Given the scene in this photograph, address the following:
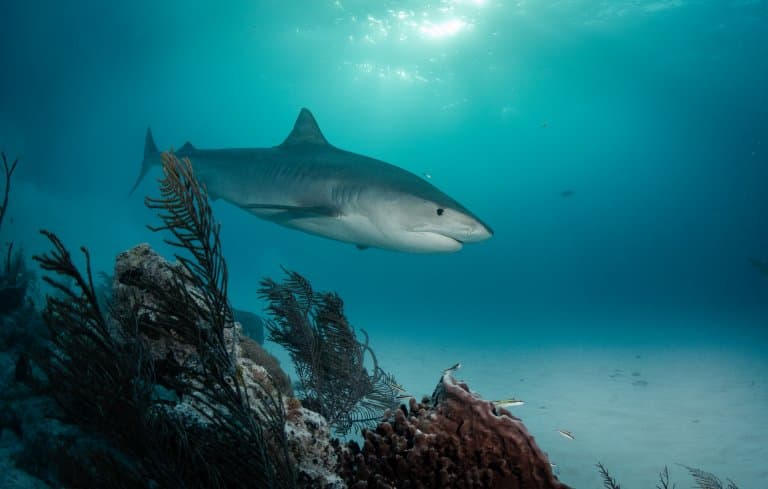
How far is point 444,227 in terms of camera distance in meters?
5.69

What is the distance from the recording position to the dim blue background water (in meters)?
32.9

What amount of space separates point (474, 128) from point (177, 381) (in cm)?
8172

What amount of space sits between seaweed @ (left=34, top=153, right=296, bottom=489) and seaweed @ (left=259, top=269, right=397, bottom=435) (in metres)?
1.92

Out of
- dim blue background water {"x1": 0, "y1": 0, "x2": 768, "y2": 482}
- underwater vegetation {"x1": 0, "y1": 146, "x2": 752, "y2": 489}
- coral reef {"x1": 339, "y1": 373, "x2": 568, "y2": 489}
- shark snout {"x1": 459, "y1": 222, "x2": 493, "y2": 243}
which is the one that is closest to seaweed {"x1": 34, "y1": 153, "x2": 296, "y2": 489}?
underwater vegetation {"x1": 0, "y1": 146, "x2": 752, "y2": 489}

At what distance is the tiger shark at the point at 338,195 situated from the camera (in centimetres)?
577

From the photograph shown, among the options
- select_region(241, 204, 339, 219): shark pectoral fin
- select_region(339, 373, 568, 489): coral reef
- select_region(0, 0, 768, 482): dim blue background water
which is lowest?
select_region(339, 373, 568, 489): coral reef

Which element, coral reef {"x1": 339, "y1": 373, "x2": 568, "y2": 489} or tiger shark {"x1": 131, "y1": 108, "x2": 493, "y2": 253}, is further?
tiger shark {"x1": 131, "y1": 108, "x2": 493, "y2": 253}

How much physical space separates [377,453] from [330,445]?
44 centimetres

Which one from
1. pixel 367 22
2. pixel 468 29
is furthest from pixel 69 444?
pixel 468 29

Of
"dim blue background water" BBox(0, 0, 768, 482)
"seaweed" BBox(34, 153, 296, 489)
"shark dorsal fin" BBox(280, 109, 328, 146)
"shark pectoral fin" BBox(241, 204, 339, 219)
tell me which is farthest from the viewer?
"dim blue background water" BBox(0, 0, 768, 482)

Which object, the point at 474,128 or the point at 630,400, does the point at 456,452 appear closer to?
the point at 630,400

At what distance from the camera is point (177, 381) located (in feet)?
8.04

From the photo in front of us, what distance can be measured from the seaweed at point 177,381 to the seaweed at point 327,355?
1.92 m

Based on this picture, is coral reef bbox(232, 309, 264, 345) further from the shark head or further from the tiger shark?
the shark head
